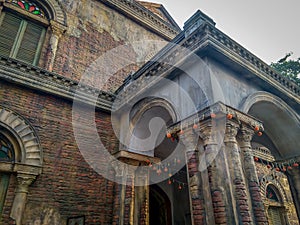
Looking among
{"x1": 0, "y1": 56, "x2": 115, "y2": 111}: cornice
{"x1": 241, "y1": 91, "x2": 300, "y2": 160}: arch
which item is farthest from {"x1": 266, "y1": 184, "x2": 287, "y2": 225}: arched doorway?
{"x1": 0, "y1": 56, "x2": 115, "y2": 111}: cornice

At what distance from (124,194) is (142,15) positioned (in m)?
7.59

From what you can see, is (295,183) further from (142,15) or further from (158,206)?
(142,15)

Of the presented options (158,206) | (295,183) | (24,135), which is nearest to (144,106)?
(24,135)

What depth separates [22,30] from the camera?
21.2 ft

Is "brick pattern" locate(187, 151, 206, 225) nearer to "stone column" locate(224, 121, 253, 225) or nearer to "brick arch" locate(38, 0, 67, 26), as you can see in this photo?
"stone column" locate(224, 121, 253, 225)

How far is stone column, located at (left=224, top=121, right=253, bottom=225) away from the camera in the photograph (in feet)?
11.0

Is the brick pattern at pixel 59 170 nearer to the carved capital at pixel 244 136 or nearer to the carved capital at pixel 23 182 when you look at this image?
the carved capital at pixel 23 182

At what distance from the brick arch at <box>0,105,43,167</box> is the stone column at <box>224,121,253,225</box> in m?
3.93

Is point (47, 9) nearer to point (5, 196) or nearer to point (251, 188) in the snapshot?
point (5, 196)

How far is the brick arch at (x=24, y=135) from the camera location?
485 centimetres

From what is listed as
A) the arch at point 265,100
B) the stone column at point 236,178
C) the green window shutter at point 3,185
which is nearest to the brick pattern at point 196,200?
the stone column at point 236,178

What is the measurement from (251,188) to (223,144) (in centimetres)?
84

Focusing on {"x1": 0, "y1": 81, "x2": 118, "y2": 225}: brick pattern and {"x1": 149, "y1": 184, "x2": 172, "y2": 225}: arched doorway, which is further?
{"x1": 149, "y1": 184, "x2": 172, "y2": 225}: arched doorway

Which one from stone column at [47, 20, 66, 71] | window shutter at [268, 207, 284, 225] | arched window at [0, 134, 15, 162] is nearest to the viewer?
arched window at [0, 134, 15, 162]
